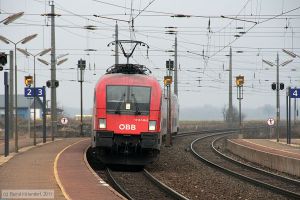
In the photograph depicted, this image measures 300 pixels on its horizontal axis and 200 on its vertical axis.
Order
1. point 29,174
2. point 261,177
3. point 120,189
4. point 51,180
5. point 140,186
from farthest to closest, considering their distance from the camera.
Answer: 1. point 261,177
2. point 140,186
3. point 29,174
4. point 120,189
5. point 51,180

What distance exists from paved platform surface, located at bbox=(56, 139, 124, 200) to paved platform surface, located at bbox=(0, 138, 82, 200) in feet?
0.84

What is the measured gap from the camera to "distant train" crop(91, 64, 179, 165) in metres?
19.6

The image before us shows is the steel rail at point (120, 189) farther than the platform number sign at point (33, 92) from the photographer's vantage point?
No

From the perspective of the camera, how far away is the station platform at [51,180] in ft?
41.8

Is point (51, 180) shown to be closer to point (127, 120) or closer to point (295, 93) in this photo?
point (127, 120)

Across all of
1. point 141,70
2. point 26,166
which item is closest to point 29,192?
point 26,166

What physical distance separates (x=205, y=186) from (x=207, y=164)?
8063mm

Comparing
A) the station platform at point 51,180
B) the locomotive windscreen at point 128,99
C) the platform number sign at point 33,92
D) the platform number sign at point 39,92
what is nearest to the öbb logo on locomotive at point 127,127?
the locomotive windscreen at point 128,99

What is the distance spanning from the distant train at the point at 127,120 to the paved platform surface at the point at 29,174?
2.08 meters

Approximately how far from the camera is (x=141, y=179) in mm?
19062

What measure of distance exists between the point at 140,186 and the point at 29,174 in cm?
326

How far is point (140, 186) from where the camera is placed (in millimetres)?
17375

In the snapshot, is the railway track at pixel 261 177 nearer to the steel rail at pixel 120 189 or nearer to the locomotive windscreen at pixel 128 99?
the locomotive windscreen at pixel 128 99

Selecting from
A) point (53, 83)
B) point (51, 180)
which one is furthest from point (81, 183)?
point (53, 83)
